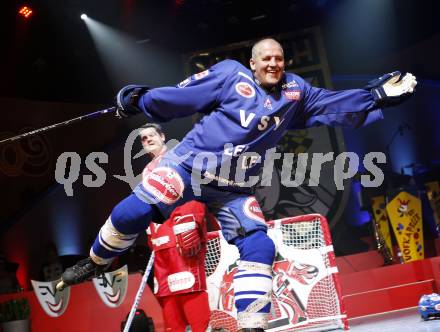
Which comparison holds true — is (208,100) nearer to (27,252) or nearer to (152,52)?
(152,52)

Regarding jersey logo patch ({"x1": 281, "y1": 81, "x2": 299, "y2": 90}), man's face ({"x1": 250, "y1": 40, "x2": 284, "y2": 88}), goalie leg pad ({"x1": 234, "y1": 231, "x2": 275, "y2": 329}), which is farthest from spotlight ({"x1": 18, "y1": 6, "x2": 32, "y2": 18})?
goalie leg pad ({"x1": 234, "y1": 231, "x2": 275, "y2": 329})

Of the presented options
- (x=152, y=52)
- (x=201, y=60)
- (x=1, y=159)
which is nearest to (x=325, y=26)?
(x=201, y=60)

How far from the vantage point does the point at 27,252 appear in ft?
30.5

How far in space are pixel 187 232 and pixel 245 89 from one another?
1.00 metres

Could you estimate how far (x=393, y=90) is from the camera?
9.86 ft

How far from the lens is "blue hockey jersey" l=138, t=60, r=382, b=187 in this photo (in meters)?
2.88

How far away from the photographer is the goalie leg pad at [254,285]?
2656 millimetres

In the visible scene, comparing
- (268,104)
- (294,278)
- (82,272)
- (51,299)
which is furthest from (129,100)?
(51,299)

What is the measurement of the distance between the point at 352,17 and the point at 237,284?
7039 mm

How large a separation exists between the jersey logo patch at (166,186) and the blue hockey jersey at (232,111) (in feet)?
0.28

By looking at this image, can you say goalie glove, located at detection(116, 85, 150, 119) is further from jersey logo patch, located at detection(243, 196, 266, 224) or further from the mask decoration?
the mask decoration

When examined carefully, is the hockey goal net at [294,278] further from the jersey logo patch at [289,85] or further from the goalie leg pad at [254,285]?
the goalie leg pad at [254,285]

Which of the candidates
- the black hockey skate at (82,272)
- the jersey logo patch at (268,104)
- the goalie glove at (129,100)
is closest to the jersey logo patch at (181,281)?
the black hockey skate at (82,272)

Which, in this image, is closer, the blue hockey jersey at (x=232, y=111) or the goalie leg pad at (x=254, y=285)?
the goalie leg pad at (x=254, y=285)
